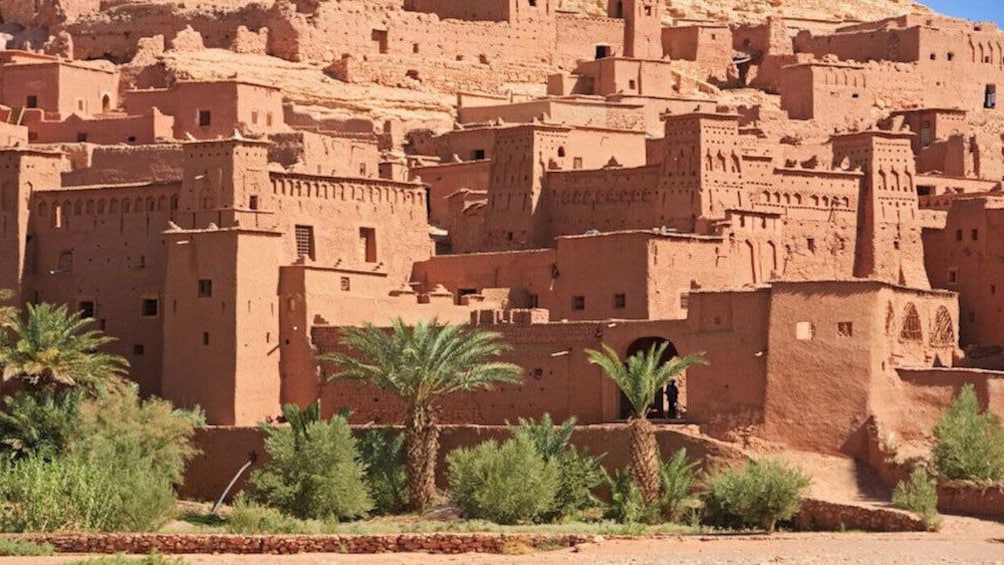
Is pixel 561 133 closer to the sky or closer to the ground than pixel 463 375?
closer to the sky

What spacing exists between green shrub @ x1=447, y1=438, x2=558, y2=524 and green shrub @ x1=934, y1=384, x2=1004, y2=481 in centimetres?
608

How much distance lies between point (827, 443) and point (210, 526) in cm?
1003

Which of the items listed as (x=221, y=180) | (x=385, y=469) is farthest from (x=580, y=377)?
(x=221, y=180)

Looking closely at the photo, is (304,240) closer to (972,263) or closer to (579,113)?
(579,113)

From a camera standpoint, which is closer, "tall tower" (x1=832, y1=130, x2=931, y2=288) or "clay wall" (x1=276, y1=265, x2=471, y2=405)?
"clay wall" (x1=276, y1=265, x2=471, y2=405)

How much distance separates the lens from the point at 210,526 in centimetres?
4347

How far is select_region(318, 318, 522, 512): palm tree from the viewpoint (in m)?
44.8

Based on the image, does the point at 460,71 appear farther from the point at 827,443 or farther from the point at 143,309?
the point at 827,443

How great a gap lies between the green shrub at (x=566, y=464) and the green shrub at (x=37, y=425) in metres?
7.64

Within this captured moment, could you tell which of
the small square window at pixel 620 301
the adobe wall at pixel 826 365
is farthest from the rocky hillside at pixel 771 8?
the adobe wall at pixel 826 365

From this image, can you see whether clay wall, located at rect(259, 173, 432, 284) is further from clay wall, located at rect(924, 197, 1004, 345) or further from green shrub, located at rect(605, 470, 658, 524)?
clay wall, located at rect(924, 197, 1004, 345)

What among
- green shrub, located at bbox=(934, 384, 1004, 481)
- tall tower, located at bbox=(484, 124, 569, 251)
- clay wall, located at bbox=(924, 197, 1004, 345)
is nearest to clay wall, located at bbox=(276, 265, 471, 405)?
tall tower, located at bbox=(484, 124, 569, 251)

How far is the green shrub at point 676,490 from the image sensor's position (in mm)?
42562

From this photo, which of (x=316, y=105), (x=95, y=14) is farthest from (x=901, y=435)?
(x=95, y=14)
